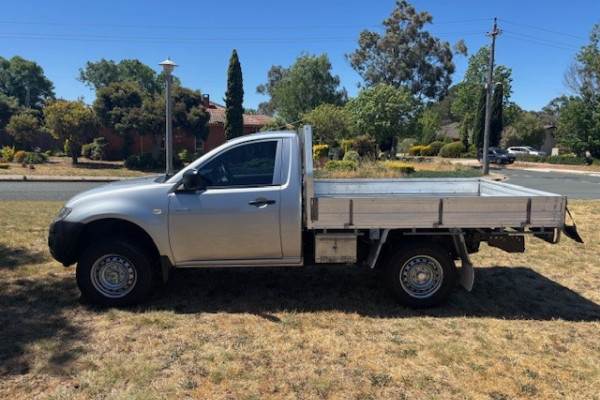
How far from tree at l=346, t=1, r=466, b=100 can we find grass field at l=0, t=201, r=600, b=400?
176 feet

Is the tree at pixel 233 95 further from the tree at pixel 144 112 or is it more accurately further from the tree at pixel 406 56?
the tree at pixel 406 56

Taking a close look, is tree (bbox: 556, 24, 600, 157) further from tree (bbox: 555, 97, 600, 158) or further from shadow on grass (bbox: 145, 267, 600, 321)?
shadow on grass (bbox: 145, 267, 600, 321)

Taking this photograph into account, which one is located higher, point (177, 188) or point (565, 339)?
point (177, 188)

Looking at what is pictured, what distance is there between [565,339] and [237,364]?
3.13 metres

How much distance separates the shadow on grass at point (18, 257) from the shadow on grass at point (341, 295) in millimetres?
2300

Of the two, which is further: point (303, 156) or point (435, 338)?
point (303, 156)

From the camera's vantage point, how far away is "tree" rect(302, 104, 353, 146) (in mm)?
35594

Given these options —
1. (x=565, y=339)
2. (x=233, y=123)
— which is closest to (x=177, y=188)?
(x=565, y=339)

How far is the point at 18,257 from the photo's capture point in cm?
710

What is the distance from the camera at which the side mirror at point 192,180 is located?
16.4 feet

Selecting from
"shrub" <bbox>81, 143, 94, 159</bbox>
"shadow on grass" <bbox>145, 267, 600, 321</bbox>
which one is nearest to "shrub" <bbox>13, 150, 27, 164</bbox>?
"shrub" <bbox>81, 143, 94, 159</bbox>

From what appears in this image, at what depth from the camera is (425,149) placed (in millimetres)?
52250

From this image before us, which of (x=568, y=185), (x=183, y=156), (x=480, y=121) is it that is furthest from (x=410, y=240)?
(x=480, y=121)

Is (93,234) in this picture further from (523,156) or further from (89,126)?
(523,156)
